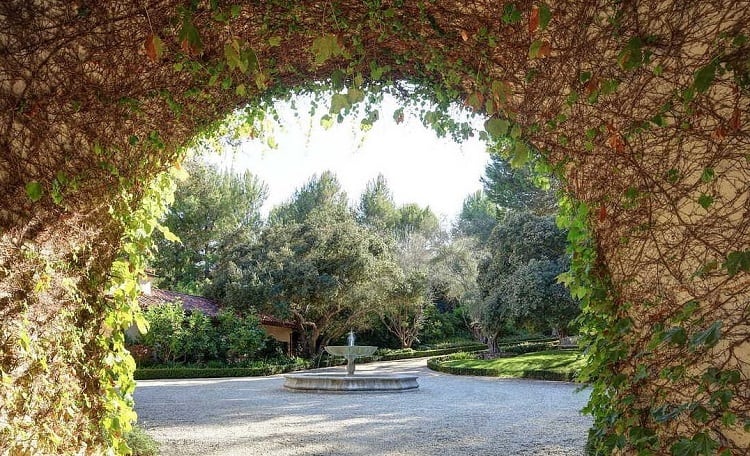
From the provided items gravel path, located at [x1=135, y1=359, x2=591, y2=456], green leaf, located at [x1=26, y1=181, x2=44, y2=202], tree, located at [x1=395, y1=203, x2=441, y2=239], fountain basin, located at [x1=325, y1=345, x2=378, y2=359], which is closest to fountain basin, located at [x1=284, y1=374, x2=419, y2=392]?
gravel path, located at [x1=135, y1=359, x2=591, y2=456]

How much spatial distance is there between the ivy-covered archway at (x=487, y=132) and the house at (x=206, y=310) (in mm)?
13363

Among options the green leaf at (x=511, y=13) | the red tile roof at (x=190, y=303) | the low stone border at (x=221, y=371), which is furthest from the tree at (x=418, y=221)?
the green leaf at (x=511, y=13)

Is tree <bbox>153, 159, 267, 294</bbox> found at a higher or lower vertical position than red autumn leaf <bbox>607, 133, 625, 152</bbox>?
higher

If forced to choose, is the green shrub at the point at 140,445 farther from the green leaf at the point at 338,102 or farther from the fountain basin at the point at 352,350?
the fountain basin at the point at 352,350

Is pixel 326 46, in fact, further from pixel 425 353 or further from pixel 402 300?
pixel 425 353

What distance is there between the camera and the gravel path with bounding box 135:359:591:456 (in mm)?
5711

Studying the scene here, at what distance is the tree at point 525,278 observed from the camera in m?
16.3

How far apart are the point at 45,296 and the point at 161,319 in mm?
14789

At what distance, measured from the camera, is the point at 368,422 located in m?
7.43

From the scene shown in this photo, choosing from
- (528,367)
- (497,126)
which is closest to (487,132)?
(497,126)

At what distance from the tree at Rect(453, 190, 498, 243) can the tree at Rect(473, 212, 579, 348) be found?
1447cm

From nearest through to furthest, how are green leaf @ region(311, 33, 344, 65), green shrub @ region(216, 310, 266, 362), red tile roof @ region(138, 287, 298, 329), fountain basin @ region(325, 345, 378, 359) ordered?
green leaf @ region(311, 33, 344, 65)
fountain basin @ region(325, 345, 378, 359)
green shrub @ region(216, 310, 266, 362)
red tile roof @ region(138, 287, 298, 329)

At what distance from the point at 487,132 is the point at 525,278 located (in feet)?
47.6

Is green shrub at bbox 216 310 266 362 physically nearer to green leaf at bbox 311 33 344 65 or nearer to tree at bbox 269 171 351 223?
tree at bbox 269 171 351 223
